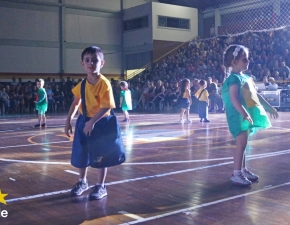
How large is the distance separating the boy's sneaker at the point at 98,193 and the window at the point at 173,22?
86.4 ft

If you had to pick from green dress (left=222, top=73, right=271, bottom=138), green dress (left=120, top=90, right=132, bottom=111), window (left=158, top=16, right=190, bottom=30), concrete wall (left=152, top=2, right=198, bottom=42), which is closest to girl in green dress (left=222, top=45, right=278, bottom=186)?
green dress (left=222, top=73, right=271, bottom=138)

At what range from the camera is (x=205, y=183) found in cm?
469

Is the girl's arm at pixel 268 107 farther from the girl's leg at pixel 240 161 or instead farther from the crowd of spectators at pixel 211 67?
the crowd of spectators at pixel 211 67

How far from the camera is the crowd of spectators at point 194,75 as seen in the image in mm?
19172

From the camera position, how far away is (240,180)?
4535mm

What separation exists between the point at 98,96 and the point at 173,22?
26.9 metres

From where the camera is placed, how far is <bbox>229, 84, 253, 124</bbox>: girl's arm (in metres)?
4.48

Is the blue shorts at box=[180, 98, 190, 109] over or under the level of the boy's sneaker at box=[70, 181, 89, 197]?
over

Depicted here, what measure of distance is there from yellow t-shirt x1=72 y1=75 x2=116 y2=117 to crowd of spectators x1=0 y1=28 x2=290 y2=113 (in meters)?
14.1

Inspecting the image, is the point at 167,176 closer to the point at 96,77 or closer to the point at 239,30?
the point at 96,77

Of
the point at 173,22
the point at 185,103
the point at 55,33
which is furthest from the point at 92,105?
the point at 173,22

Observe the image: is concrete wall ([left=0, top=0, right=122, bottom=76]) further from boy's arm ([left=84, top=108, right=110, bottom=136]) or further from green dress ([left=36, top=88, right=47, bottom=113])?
boy's arm ([left=84, top=108, right=110, bottom=136])

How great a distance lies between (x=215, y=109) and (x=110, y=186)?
14741 millimetres

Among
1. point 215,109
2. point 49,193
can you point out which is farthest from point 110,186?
point 215,109
